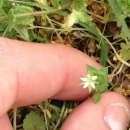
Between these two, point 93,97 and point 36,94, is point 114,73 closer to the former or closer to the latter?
point 93,97

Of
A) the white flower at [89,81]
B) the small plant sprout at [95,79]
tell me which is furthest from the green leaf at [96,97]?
the white flower at [89,81]

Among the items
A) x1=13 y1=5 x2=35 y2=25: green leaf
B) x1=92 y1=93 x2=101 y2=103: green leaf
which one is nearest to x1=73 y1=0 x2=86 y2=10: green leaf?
x1=13 y1=5 x2=35 y2=25: green leaf

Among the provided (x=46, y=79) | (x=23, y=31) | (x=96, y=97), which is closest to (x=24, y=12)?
(x=23, y=31)

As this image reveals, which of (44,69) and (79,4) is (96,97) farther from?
(79,4)

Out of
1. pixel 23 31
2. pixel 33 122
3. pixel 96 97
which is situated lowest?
pixel 33 122

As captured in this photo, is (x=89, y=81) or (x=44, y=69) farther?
(x=44, y=69)

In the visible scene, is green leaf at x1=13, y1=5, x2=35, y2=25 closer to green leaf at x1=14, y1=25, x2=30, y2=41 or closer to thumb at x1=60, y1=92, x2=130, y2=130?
green leaf at x1=14, y1=25, x2=30, y2=41
